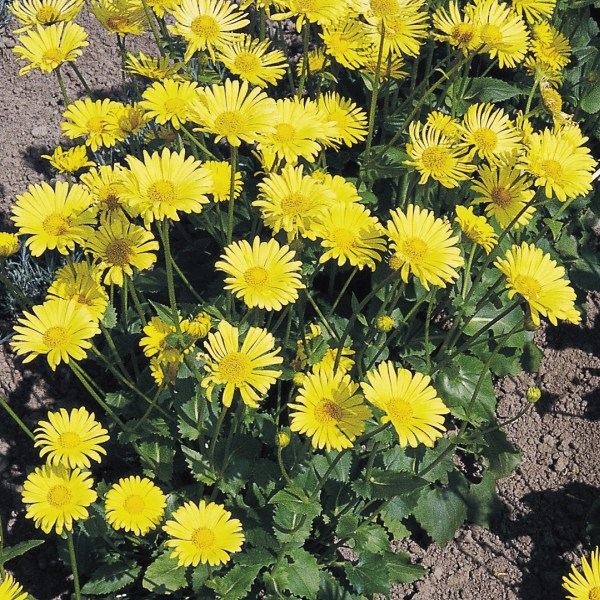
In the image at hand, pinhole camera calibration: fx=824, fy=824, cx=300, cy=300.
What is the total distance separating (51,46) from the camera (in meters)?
3.70

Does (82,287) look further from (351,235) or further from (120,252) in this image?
(351,235)

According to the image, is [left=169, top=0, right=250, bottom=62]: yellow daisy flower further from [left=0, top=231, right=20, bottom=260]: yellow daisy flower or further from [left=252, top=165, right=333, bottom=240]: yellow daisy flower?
[left=0, top=231, right=20, bottom=260]: yellow daisy flower

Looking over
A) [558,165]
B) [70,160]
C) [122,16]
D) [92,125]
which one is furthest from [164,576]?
[122,16]

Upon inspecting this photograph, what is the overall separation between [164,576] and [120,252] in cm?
130

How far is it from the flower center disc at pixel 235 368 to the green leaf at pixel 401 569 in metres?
1.29

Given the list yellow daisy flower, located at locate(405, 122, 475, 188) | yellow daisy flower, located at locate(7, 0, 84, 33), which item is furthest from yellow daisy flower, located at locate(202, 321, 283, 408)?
yellow daisy flower, located at locate(7, 0, 84, 33)

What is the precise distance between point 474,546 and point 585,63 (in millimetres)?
2886

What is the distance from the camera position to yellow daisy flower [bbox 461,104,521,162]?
3.64m

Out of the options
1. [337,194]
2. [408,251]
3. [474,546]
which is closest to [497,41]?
[337,194]

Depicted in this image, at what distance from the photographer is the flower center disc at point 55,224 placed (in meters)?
3.15

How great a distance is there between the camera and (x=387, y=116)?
13.7 feet

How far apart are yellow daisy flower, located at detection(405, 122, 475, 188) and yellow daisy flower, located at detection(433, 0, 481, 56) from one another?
15.8 inches

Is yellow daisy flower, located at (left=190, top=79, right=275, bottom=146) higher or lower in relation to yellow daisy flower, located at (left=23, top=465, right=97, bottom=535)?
Answer: higher

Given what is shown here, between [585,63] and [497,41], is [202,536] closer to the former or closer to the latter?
[497,41]
